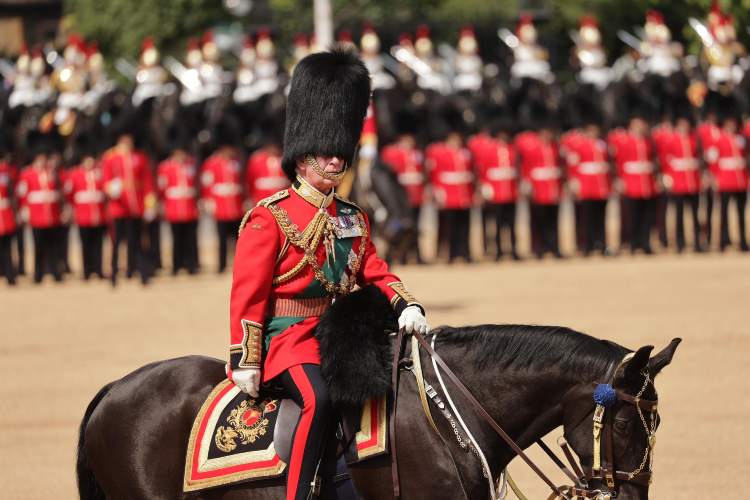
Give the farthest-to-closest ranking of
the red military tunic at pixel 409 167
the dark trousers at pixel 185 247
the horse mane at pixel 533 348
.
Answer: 1. the red military tunic at pixel 409 167
2. the dark trousers at pixel 185 247
3. the horse mane at pixel 533 348

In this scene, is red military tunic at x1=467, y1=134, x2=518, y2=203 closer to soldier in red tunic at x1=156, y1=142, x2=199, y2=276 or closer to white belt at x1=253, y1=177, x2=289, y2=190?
white belt at x1=253, y1=177, x2=289, y2=190

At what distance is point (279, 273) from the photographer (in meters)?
3.96

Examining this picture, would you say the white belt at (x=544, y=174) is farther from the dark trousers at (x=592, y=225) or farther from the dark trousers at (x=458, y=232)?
the dark trousers at (x=458, y=232)

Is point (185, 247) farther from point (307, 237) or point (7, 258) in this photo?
point (307, 237)

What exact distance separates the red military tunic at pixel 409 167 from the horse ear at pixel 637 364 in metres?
12.1

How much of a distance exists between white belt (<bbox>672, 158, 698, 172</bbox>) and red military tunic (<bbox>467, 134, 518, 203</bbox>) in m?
1.73

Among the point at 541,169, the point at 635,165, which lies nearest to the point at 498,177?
the point at 541,169

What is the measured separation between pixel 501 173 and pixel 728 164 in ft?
8.01

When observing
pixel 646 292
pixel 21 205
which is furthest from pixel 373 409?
pixel 21 205

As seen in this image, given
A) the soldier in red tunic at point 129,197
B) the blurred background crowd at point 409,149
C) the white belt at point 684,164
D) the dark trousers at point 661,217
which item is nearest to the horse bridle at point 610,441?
the blurred background crowd at point 409,149

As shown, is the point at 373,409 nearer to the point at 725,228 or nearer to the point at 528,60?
the point at 725,228

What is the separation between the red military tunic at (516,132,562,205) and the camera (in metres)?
15.6

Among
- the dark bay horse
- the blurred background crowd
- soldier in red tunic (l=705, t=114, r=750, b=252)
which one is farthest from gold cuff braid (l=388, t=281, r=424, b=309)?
soldier in red tunic (l=705, t=114, r=750, b=252)

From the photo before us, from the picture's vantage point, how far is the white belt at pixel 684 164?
15.7m
